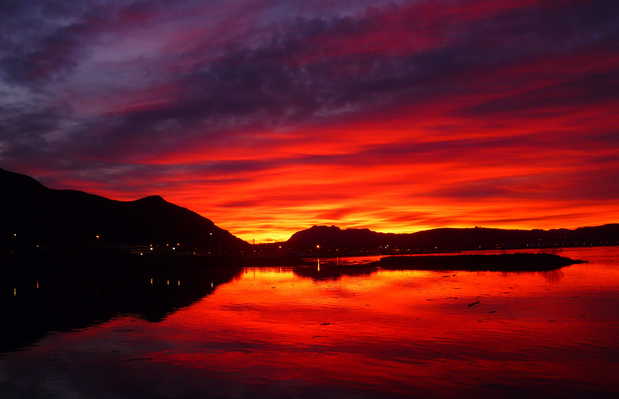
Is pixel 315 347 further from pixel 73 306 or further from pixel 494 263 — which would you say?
pixel 494 263

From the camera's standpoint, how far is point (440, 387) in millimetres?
19703

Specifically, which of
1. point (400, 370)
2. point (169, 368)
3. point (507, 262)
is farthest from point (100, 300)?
point (507, 262)

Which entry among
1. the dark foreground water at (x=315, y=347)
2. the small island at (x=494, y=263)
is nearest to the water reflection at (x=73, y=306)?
the dark foreground water at (x=315, y=347)

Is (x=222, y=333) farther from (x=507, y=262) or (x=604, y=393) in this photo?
→ (x=507, y=262)

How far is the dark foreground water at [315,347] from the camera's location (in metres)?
20.2

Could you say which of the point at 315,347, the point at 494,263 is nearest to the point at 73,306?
the point at 315,347

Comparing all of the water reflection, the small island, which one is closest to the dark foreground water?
the water reflection

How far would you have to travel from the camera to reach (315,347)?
90.9ft

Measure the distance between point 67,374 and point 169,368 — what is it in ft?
15.6

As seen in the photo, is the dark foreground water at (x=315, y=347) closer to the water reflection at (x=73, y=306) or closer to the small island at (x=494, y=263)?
the water reflection at (x=73, y=306)

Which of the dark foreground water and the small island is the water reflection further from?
the small island

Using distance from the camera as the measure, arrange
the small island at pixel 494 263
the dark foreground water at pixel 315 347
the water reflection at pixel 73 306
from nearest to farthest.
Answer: the dark foreground water at pixel 315 347 → the water reflection at pixel 73 306 → the small island at pixel 494 263

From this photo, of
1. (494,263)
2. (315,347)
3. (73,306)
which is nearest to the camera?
(315,347)

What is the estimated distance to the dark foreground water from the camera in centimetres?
2017
